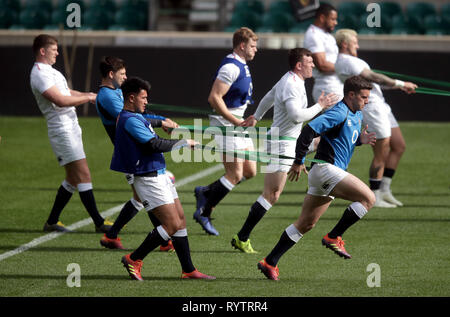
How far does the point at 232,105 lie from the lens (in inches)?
379

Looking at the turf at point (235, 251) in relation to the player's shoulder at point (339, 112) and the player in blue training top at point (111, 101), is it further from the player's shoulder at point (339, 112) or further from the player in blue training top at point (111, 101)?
the player's shoulder at point (339, 112)

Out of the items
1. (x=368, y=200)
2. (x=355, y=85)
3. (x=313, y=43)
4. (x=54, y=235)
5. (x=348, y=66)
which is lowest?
(x=54, y=235)

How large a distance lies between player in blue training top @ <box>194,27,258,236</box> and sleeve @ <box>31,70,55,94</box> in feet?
5.77

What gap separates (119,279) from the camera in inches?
297

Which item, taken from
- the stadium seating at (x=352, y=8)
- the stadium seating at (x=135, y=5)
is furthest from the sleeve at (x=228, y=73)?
the stadium seating at (x=135, y=5)

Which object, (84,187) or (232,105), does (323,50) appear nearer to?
(232,105)

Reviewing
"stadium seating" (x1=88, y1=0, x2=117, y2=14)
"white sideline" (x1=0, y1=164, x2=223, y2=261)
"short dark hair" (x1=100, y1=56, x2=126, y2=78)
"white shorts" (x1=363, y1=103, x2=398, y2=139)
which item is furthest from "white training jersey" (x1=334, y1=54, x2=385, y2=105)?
"stadium seating" (x1=88, y1=0, x2=117, y2=14)

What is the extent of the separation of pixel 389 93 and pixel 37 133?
834cm

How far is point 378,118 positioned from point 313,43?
50.3 inches

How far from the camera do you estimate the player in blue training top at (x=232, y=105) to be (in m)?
9.38

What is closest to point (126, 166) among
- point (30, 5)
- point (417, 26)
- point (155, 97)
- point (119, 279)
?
point (119, 279)

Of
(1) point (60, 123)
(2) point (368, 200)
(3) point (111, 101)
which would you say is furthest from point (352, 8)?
(2) point (368, 200)

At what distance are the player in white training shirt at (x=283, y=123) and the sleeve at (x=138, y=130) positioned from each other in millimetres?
1812
